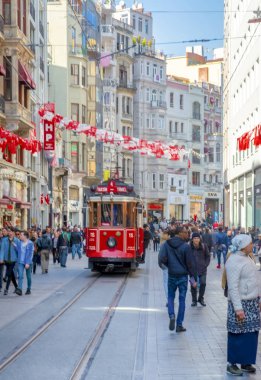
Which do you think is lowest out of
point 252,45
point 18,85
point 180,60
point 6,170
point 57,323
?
point 57,323

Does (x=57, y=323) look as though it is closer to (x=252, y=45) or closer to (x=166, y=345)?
(x=166, y=345)

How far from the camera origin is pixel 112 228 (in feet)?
88.8

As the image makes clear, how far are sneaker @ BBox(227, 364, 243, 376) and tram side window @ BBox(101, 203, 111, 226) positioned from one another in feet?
58.5

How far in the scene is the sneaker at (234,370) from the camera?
9.41m

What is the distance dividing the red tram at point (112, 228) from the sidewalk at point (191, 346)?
8.79 metres

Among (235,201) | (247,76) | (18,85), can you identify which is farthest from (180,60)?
(18,85)

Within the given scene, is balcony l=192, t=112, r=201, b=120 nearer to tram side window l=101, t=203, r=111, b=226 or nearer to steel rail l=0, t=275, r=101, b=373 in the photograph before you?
tram side window l=101, t=203, r=111, b=226

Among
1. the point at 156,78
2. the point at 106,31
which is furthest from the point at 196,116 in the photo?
the point at 106,31

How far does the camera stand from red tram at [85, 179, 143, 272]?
2700 centimetres

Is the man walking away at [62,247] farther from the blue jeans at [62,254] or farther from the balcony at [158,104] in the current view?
the balcony at [158,104]

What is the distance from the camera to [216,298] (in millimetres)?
19281

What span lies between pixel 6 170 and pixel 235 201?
864 inches

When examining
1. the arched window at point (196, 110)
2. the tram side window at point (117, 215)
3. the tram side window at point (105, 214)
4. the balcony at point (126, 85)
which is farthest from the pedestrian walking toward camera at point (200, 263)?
the arched window at point (196, 110)

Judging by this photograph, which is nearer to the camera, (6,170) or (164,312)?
(164,312)
